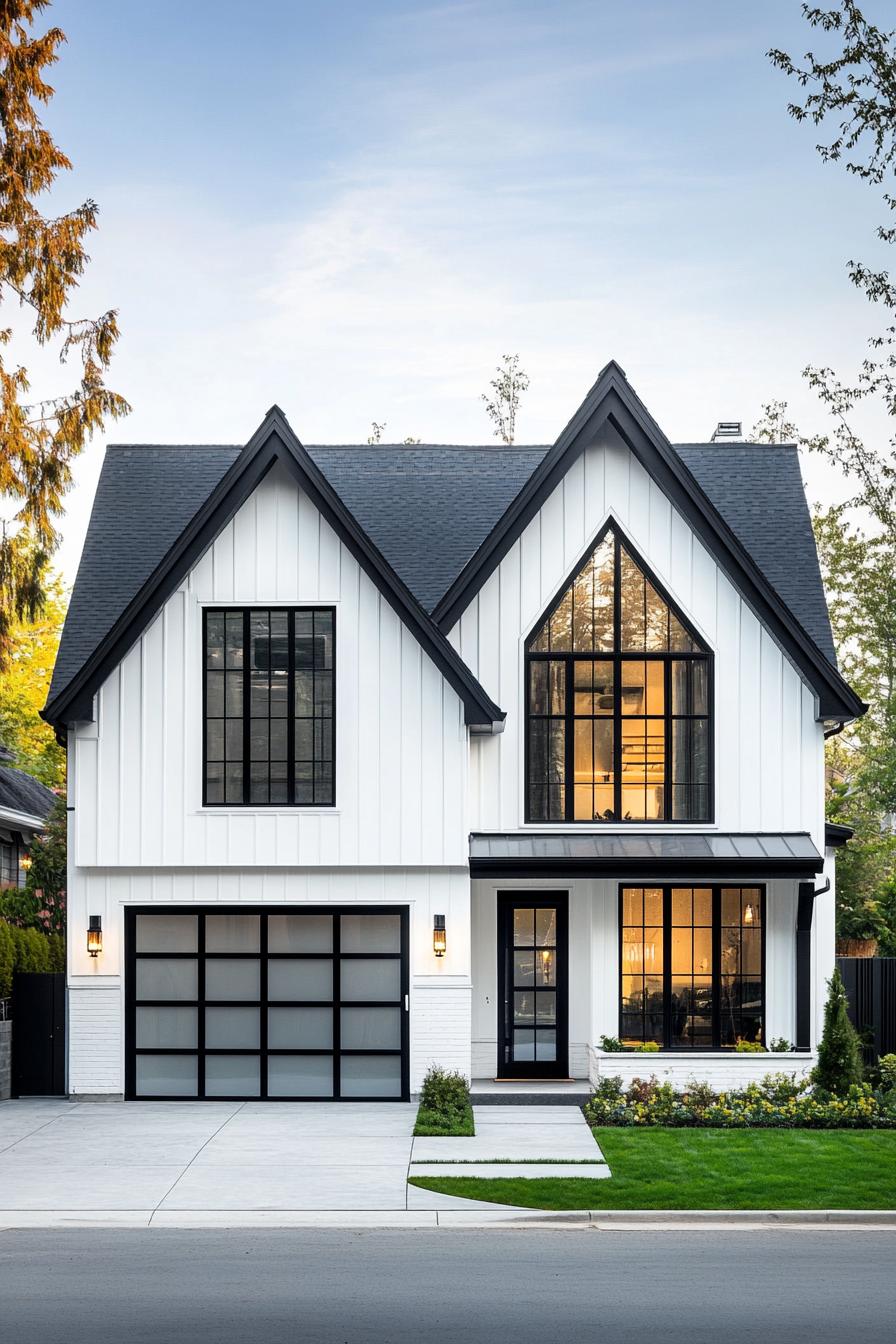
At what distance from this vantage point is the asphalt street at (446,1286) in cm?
911

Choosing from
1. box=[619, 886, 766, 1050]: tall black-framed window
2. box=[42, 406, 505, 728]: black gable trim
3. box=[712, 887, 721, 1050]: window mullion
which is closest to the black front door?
box=[619, 886, 766, 1050]: tall black-framed window

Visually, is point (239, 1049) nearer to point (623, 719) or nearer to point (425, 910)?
point (425, 910)

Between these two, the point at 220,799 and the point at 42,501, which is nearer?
the point at 220,799

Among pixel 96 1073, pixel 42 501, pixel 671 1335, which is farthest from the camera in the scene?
pixel 42 501

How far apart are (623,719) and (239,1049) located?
6.95 metres

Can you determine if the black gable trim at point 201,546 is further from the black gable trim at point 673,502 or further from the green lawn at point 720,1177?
the green lawn at point 720,1177

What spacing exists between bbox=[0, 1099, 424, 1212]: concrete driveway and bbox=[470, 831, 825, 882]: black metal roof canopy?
11.4ft

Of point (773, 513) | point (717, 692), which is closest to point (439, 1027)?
point (717, 692)

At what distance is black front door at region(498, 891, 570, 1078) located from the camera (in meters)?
19.9

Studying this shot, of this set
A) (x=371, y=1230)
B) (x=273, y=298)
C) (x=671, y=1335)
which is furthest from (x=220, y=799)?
(x=273, y=298)

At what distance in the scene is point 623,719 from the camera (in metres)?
20.1

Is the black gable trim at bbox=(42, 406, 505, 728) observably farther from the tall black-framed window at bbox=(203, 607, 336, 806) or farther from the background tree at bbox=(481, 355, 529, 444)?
the background tree at bbox=(481, 355, 529, 444)

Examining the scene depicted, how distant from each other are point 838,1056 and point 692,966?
248cm

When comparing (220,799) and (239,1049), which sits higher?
(220,799)
